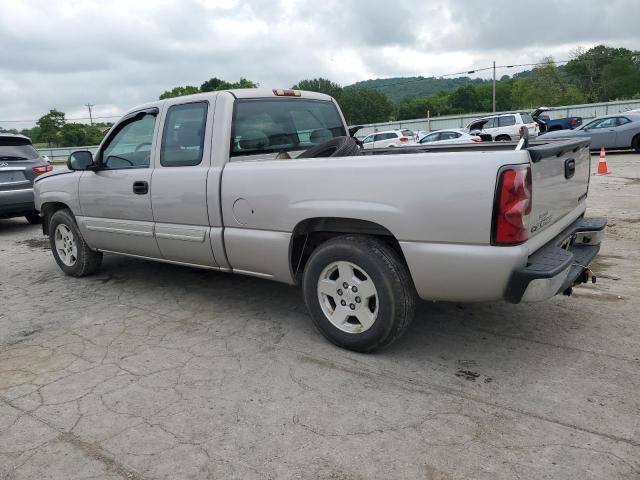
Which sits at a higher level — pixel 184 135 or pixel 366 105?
pixel 366 105

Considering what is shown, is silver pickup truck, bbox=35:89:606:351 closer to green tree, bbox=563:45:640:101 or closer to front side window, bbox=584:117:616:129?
front side window, bbox=584:117:616:129

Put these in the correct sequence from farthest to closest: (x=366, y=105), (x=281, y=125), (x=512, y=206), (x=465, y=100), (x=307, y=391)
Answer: (x=465, y=100), (x=366, y=105), (x=281, y=125), (x=307, y=391), (x=512, y=206)

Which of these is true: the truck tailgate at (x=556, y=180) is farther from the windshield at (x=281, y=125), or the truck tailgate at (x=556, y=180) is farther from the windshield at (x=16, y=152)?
the windshield at (x=16, y=152)

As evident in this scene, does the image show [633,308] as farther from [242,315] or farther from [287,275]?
[242,315]

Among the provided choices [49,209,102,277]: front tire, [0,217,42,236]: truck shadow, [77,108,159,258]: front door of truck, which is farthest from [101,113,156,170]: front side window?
[0,217,42,236]: truck shadow

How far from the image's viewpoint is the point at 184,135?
449 centimetres

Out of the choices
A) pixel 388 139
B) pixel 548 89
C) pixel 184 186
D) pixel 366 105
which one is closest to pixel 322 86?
pixel 366 105

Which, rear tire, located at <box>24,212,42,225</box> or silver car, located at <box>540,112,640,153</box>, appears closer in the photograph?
rear tire, located at <box>24,212,42,225</box>

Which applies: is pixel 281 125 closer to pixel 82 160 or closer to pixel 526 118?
pixel 82 160

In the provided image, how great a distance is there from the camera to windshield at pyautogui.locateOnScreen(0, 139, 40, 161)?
9.37 meters

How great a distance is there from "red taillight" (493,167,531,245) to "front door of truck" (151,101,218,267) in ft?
7.29

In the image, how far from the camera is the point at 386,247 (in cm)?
339

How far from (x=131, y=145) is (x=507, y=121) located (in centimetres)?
2215

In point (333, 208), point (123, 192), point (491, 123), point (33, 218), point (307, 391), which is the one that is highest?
point (491, 123)
